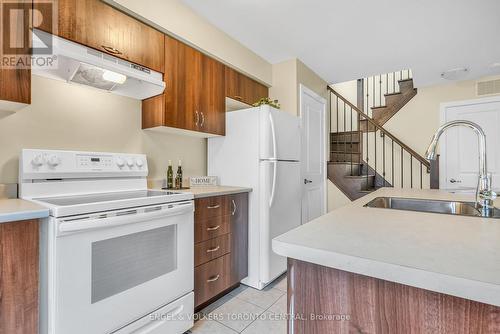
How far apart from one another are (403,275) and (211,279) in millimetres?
1707

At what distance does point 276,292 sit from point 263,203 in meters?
0.81

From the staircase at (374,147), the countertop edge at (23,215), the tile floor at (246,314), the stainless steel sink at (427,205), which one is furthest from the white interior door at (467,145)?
the countertop edge at (23,215)

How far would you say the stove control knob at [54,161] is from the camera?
1.51 m

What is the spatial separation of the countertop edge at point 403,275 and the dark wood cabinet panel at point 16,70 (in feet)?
4.98

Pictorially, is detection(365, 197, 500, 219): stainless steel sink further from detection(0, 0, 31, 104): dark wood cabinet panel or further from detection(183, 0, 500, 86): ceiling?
detection(0, 0, 31, 104): dark wood cabinet panel

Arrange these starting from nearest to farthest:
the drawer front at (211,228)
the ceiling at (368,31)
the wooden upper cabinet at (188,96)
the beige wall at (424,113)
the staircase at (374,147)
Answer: the drawer front at (211,228) → the wooden upper cabinet at (188,96) → the ceiling at (368,31) → the beige wall at (424,113) → the staircase at (374,147)

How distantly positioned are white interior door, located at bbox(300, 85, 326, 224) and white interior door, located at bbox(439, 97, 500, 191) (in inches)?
71.8

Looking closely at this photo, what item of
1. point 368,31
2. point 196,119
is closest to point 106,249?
point 196,119

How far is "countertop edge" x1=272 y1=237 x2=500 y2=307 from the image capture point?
440mm

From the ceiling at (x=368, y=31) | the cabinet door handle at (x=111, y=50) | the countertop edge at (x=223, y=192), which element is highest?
the ceiling at (x=368, y=31)

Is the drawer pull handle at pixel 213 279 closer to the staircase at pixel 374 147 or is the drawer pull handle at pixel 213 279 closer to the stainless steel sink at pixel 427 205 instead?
the stainless steel sink at pixel 427 205

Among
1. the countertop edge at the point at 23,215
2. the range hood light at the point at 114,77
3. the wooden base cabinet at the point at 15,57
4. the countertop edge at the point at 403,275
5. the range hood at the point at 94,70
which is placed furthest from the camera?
the range hood light at the point at 114,77

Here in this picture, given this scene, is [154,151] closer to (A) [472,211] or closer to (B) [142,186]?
(B) [142,186]

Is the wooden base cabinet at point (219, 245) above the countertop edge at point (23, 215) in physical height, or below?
below
